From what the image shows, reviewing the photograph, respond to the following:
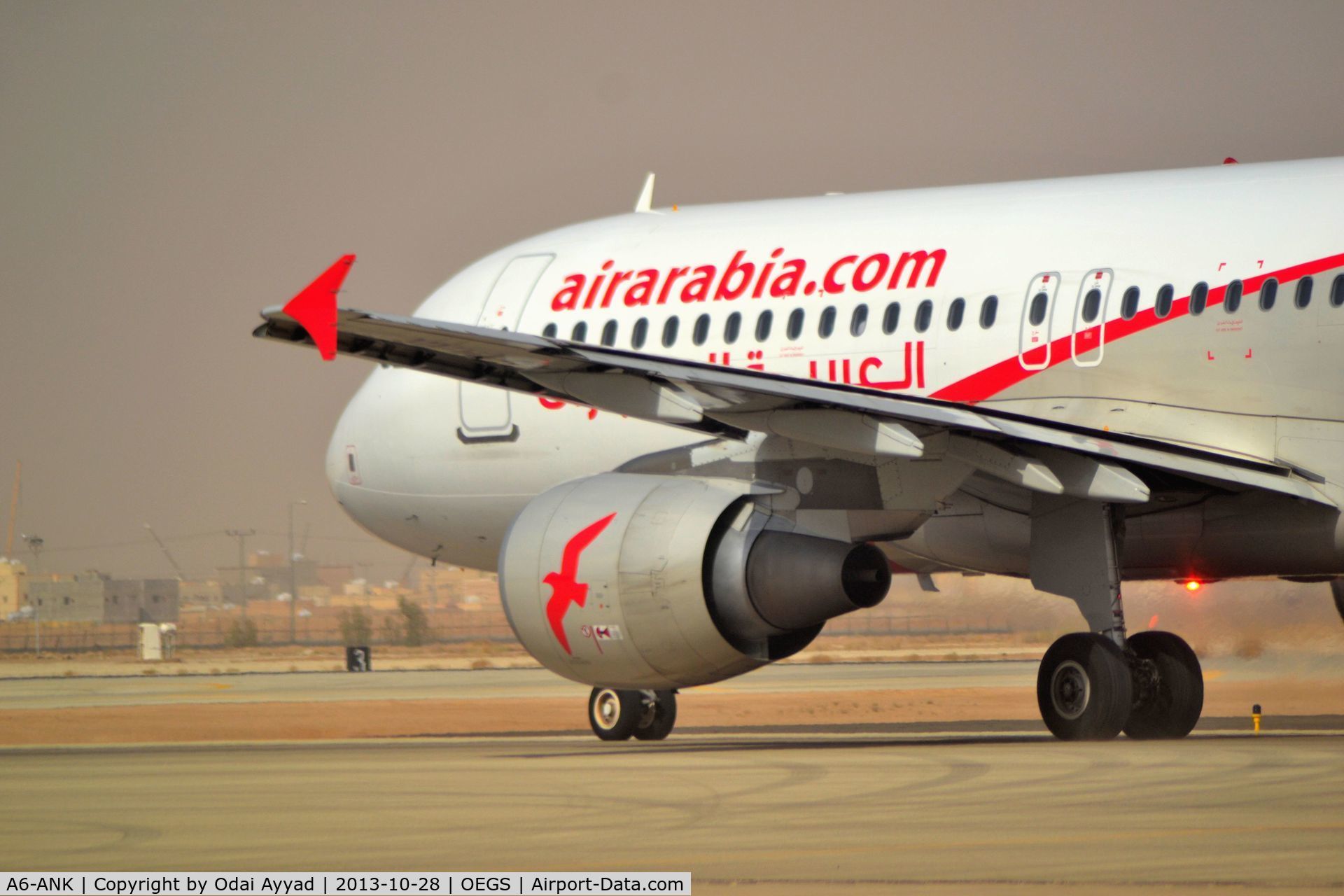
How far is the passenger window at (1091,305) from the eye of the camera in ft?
53.2

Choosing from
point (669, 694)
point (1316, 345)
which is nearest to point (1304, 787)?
point (1316, 345)

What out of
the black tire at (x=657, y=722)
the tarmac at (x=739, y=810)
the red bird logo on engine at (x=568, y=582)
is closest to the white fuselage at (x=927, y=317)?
the black tire at (x=657, y=722)

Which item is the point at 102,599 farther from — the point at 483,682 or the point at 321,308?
the point at 321,308

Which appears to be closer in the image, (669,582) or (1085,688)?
(1085,688)

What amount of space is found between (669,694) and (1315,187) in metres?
→ 7.60

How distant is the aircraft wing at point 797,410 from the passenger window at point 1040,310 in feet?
5.85

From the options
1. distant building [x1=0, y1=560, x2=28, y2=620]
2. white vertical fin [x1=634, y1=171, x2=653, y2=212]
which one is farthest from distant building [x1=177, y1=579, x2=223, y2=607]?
white vertical fin [x1=634, y1=171, x2=653, y2=212]

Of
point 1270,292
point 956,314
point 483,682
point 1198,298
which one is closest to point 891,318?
A: point 956,314

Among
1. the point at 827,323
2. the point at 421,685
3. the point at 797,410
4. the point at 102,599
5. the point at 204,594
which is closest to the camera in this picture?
the point at 797,410

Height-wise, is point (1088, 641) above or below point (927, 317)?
below

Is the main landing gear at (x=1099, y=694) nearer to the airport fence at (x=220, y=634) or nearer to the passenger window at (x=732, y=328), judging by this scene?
the passenger window at (x=732, y=328)

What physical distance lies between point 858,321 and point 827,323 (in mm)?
340

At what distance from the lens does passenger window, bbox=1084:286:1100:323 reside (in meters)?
16.2

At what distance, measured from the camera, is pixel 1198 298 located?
15.8m
